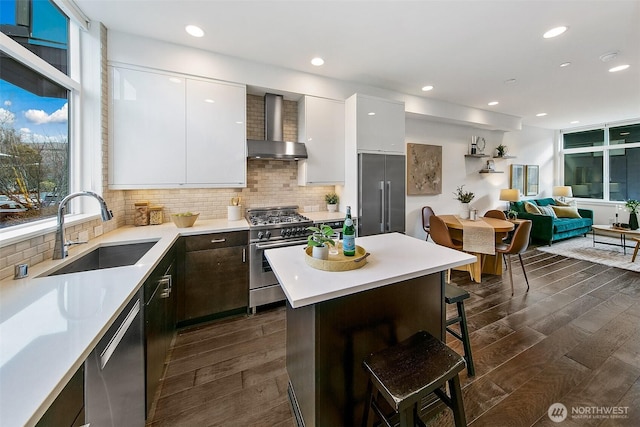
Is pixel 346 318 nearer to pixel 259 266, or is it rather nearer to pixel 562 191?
pixel 259 266

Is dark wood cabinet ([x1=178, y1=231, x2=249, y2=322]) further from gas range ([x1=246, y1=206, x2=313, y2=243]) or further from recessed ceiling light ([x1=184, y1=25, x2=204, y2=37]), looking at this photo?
recessed ceiling light ([x1=184, y1=25, x2=204, y2=37])

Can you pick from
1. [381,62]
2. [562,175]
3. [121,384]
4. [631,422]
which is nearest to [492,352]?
[631,422]

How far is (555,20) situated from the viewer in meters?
2.31

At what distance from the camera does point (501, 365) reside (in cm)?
200

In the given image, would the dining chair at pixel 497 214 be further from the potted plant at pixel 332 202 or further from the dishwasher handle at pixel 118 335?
the dishwasher handle at pixel 118 335

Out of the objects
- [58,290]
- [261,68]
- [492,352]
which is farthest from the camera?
[261,68]

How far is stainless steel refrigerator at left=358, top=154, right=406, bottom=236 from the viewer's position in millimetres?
3408

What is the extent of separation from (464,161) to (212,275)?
5.43m

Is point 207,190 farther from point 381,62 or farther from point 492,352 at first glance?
point 492,352

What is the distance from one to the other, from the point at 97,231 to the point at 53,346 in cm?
180

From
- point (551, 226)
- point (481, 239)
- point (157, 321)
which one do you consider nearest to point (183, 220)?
point (157, 321)

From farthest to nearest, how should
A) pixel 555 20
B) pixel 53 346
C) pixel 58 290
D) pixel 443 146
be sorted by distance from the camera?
pixel 443 146
pixel 555 20
pixel 58 290
pixel 53 346

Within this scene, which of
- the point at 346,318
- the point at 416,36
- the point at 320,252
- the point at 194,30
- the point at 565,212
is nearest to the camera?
the point at 346,318

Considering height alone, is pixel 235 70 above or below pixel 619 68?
below
